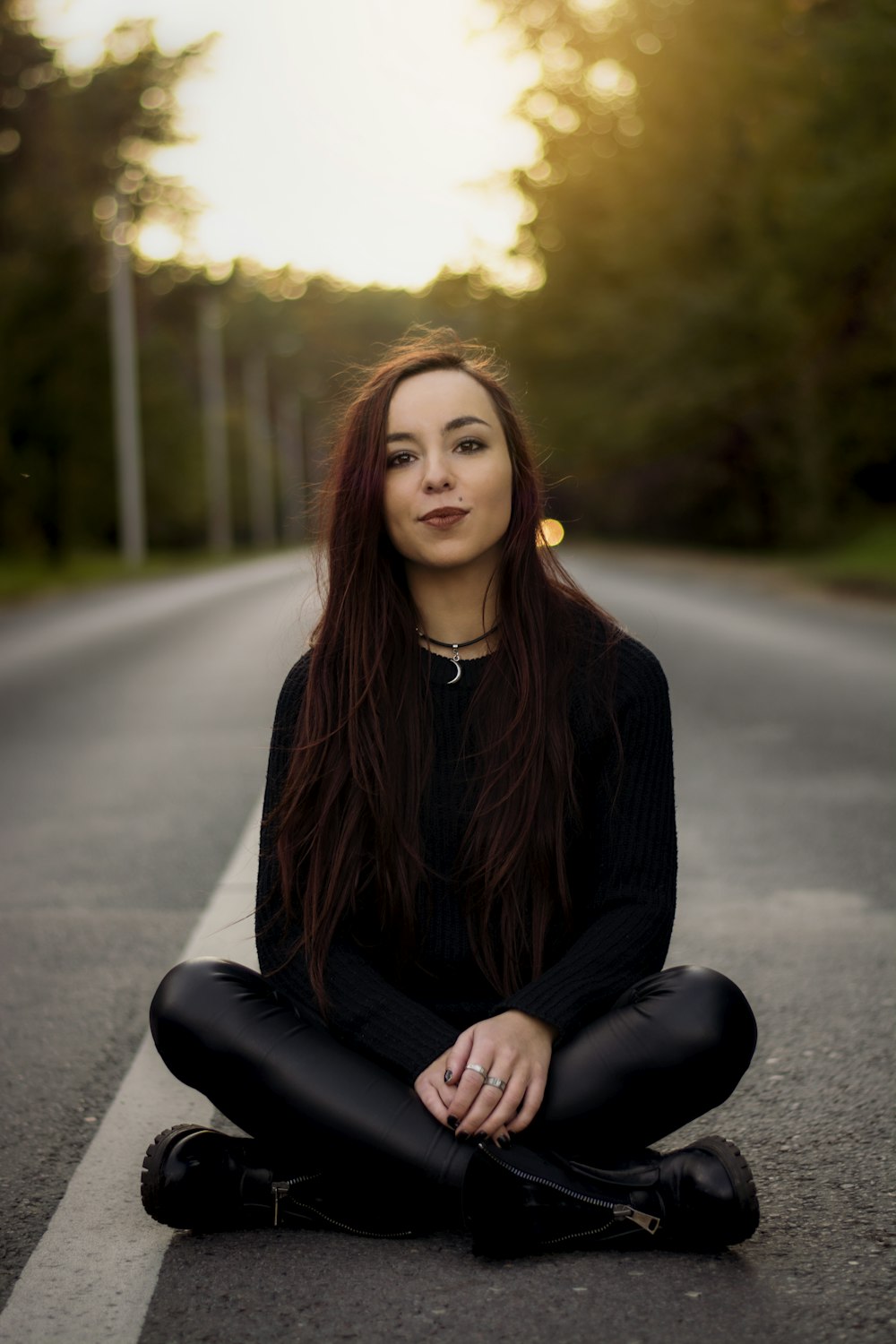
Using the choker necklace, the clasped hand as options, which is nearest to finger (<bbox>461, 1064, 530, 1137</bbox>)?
the clasped hand

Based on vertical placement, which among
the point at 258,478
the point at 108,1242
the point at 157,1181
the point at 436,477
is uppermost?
the point at 436,477

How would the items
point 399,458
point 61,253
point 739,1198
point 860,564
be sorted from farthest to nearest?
point 61,253, point 860,564, point 399,458, point 739,1198

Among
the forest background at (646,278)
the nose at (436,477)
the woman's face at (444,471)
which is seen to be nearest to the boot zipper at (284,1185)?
the woman's face at (444,471)

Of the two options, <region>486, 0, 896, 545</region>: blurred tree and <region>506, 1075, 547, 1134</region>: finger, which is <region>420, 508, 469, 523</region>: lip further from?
<region>486, 0, 896, 545</region>: blurred tree

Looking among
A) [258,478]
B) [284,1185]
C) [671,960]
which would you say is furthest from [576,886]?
[258,478]

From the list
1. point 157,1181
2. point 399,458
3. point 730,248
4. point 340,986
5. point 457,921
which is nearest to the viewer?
point 157,1181

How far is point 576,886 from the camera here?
133 inches

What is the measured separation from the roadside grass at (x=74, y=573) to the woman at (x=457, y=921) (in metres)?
24.1

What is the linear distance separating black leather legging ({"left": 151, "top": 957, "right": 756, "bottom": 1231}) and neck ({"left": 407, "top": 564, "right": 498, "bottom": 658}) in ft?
2.56

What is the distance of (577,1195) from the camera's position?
2852 millimetres

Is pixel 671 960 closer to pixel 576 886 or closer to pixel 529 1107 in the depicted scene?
pixel 576 886

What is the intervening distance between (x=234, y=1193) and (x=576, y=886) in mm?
844

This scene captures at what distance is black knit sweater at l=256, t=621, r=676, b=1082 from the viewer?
3.17m

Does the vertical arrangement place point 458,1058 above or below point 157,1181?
above
